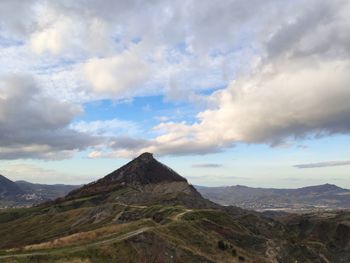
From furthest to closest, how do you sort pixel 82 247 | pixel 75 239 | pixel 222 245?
pixel 222 245
pixel 75 239
pixel 82 247

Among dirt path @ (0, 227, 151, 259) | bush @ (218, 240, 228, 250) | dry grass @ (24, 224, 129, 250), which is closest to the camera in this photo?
dirt path @ (0, 227, 151, 259)

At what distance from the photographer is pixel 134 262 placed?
98.2m

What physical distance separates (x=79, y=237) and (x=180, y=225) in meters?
32.4

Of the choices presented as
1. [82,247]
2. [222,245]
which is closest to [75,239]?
[82,247]

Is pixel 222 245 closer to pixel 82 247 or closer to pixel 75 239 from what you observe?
pixel 75 239

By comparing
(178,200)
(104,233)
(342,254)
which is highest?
(178,200)

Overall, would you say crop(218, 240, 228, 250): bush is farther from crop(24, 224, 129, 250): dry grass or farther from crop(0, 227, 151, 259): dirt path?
crop(24, 224, 129, 250): dry grass

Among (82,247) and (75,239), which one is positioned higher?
(75,239)

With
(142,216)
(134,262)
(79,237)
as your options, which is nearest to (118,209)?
(142,216)

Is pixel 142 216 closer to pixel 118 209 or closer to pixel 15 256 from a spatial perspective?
pixel 118 209

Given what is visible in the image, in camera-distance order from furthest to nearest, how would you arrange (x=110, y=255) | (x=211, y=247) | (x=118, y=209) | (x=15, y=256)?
1. (x=118, y=209)
2. (x=211, y=247)
3. (x=110, y=255)
4. (x=15, y=256)

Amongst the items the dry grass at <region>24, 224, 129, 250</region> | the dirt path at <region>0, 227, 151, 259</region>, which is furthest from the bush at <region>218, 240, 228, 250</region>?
the dry grass at <region>24, 224, 129, 250</region>

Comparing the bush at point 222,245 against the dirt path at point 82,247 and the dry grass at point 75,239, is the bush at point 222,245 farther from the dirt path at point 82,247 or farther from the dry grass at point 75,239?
the dry grass at point 75,239

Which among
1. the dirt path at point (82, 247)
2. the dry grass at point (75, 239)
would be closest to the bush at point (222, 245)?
the dirt path at point (82, 247)
